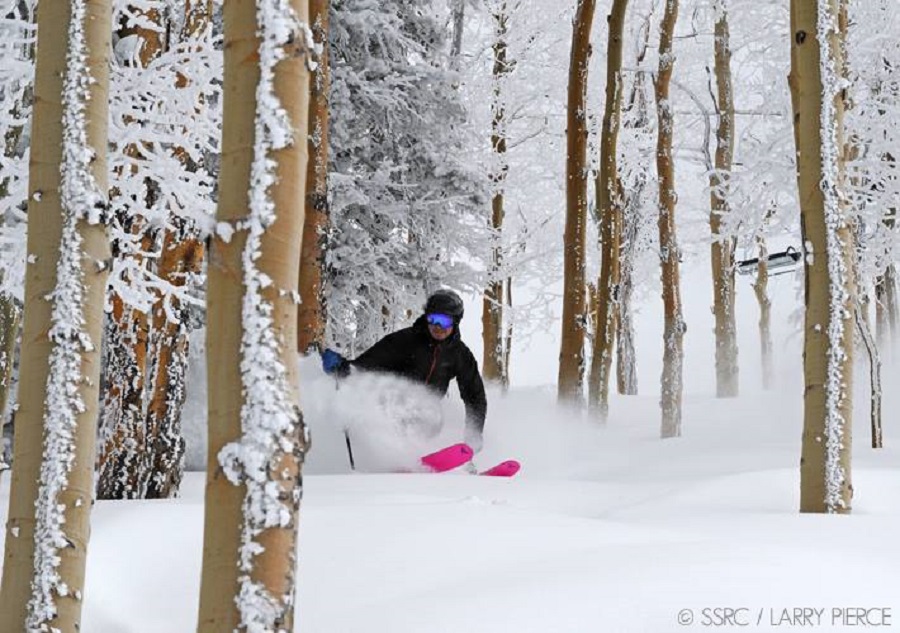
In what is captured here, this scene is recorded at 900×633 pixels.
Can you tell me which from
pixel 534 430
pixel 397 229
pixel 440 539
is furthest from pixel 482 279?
pixel 440 539

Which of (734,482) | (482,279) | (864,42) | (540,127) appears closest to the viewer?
(734,482)

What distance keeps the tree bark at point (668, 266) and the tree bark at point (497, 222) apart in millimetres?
3785

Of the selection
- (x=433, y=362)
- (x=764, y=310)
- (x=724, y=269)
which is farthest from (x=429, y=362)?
(x=764, y=310)

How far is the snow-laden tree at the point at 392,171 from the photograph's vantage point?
41.8 ft

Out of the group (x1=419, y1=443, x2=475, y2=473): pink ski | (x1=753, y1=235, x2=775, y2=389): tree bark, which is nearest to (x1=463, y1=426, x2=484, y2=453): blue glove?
(x1=419, y1=443, x2=475, y2=473): pink ski

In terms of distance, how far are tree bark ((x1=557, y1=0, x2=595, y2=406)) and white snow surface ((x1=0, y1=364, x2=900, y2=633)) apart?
173 inches

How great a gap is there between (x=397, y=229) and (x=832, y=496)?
9590mm

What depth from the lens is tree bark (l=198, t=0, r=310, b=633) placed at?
241 cm

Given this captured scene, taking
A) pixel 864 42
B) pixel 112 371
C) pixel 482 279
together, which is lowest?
pixel 112 371

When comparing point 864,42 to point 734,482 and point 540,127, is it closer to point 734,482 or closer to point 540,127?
point 540,127

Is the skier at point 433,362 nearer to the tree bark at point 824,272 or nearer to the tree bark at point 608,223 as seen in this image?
the tree bark at point 608,223

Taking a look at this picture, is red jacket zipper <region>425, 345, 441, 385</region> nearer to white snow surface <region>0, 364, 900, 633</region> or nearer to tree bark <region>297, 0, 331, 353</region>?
tree bark <region>297, 0, 331, 353</region>

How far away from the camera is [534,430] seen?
1138 centimetres

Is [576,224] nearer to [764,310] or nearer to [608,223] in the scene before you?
[608,223]
